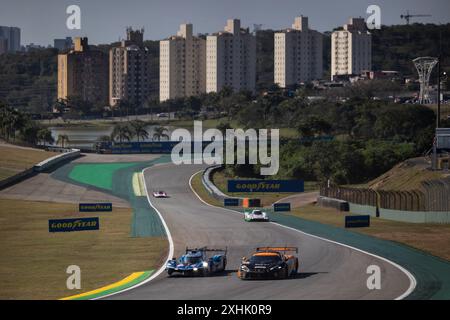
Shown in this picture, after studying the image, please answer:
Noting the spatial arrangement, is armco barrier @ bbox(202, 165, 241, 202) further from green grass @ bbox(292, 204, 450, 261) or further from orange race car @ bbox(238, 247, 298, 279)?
orange race car @ bbox(238, 247, 298, 279)

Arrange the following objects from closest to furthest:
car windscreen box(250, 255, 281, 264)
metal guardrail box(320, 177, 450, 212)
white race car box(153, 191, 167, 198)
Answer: car windscreen box(250, 255, 281, 264) < metal guardrail box(320, 177, 450, 212) < white race car box(153, 191, 167, 198)

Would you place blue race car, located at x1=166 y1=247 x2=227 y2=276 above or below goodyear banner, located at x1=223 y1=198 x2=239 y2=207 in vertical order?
above

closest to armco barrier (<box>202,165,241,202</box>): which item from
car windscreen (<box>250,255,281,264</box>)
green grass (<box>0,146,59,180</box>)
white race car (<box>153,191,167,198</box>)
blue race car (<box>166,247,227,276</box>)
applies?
white race car (<box>153,191,167,198</box>)

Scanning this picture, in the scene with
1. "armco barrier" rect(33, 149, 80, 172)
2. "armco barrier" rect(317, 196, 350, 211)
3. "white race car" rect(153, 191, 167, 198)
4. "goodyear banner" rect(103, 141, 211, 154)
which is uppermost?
"goodyear banner" rect(103, 141, 211, 154)

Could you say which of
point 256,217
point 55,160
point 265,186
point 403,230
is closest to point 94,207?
point 256,217

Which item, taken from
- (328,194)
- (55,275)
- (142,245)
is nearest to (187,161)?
(328,194)

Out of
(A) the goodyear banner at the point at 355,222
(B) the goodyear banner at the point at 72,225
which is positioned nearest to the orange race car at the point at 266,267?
(A) the goodyear banner at the point at 355,222

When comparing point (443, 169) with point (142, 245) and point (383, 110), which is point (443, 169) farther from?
point (383, 110)
